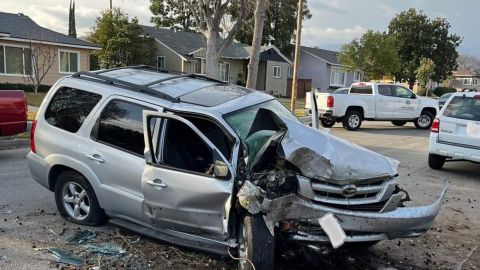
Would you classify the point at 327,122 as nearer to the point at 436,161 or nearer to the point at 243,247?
the point at 436,161

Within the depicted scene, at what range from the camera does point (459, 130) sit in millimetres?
8961

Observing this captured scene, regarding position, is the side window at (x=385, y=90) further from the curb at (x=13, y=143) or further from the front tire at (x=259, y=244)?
the front tire at (x=259, y=244)

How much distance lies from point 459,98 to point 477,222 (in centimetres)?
348

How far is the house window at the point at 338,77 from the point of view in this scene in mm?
49272

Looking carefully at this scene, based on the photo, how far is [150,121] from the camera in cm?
469

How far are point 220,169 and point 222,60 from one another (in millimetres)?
36290

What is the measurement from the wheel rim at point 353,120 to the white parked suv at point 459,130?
822 cm

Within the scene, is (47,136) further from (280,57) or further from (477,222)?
(280,57)

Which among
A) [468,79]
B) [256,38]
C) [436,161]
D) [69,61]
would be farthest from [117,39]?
[468,79]

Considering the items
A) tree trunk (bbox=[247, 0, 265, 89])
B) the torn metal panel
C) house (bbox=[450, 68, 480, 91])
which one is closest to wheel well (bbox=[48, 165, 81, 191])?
the torn metal panel

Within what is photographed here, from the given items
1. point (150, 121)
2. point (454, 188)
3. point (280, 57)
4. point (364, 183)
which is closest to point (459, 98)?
point (454, 188)

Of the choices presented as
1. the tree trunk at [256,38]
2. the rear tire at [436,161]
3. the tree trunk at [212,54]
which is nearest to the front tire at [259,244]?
the rear tire at [436,161]

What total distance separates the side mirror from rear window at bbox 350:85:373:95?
15017 mm

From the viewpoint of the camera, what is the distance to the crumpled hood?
4152 mm
